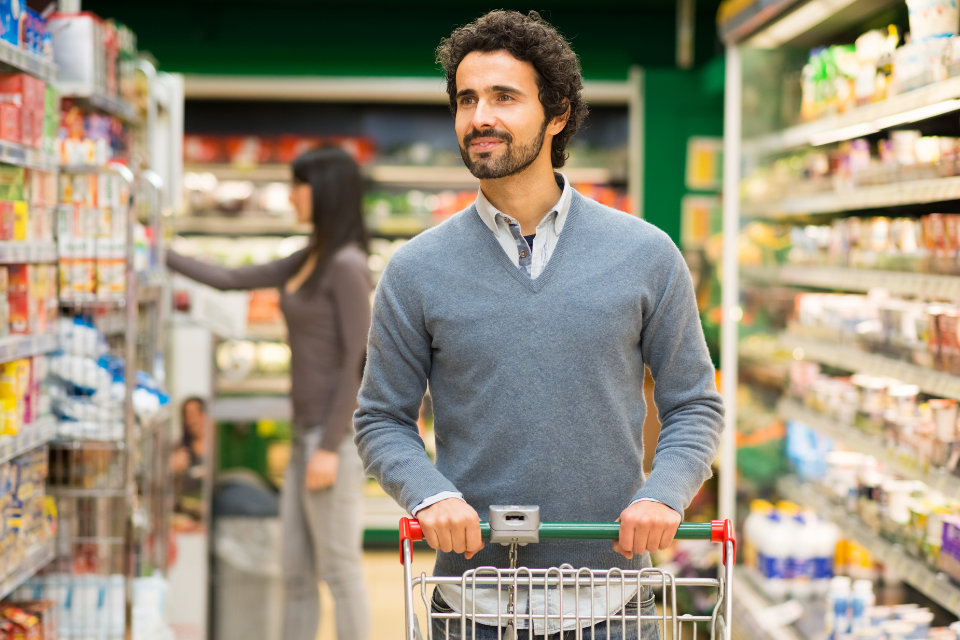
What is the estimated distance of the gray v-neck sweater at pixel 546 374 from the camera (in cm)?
162

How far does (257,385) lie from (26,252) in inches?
132

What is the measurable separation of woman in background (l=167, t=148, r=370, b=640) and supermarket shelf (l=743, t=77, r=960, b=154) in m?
1.73

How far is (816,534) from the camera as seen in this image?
400 cm

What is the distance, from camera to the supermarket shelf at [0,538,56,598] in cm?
239

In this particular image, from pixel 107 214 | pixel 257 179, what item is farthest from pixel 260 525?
pixel 257 179

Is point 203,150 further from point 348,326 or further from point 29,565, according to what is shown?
point 29,565

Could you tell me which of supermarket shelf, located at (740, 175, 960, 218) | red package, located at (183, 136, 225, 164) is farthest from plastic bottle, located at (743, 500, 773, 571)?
red package, located at (183, 136, 225, 164)

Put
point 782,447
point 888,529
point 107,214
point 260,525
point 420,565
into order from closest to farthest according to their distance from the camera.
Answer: point 107,214
point 888,529
point 260,525
point 782,447
point 420,565

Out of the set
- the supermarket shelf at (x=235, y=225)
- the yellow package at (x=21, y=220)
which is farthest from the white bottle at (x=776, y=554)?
the supermarket shelf at (x=235, y=225)

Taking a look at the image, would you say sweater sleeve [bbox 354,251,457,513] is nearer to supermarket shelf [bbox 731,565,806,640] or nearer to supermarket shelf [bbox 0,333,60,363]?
supermarket shelf [bbox 0,333,60,363]

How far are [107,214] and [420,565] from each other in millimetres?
2905

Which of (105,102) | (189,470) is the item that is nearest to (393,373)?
(105,102)

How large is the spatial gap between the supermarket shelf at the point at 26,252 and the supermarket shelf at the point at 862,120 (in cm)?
243

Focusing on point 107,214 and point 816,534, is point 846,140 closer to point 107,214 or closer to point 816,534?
point 816,534
